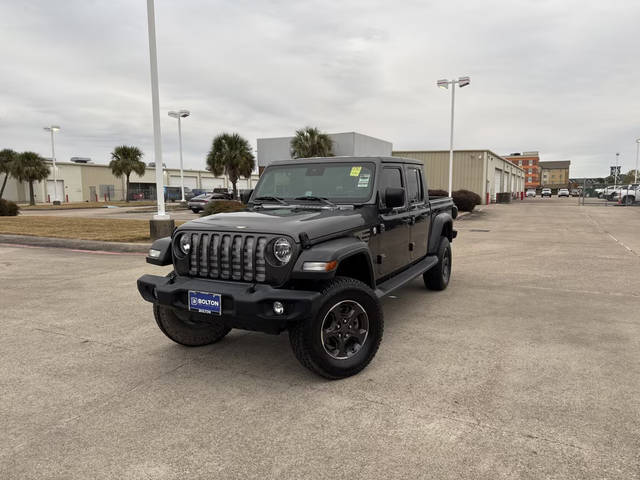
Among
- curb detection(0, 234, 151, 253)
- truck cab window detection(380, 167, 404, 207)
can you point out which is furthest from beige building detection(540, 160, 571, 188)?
truck cab window detection(380, 167, 404, 207)

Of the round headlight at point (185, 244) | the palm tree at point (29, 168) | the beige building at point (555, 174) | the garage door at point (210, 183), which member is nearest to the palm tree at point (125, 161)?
the palm tree at point (29, 168)

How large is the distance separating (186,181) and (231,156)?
35.3m

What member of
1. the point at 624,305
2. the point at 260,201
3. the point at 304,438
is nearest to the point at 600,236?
the point at 624,305

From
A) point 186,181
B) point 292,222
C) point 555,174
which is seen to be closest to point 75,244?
point 292,222

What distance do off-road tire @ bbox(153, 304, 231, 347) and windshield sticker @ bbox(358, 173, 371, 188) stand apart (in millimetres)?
1981

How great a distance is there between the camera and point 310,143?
113 feet

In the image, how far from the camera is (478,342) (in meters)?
4.63

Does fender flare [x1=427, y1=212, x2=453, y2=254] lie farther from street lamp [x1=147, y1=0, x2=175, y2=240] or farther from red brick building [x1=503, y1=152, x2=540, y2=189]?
red brick building [x1=503, y1=152, x2=540, y2=189]

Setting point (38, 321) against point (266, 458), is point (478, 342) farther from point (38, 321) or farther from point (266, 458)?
point (38, 321)

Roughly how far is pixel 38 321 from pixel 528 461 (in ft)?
17.5

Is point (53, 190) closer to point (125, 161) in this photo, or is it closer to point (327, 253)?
point (125, 161)

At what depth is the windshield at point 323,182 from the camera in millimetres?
4738

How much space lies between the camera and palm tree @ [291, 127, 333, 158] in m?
34.4

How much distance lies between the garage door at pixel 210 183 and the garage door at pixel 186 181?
1.32 m
